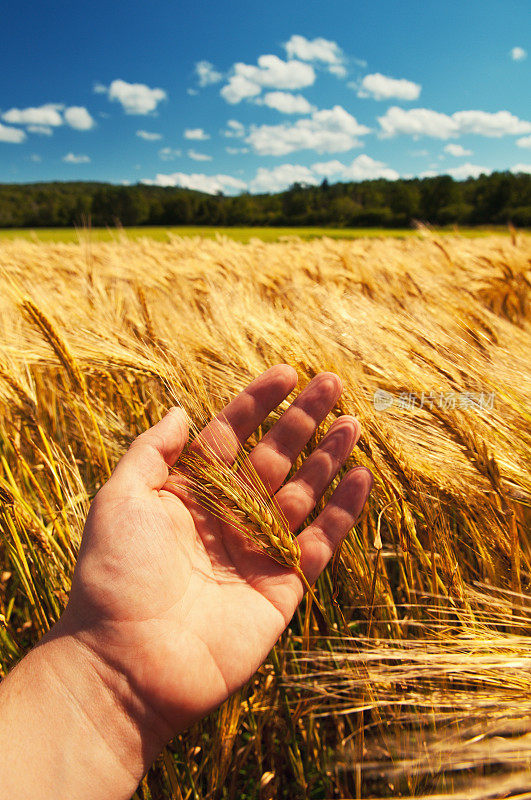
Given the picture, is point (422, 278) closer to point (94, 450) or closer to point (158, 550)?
point (94, 450)

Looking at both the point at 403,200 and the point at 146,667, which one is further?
the point at 403,200

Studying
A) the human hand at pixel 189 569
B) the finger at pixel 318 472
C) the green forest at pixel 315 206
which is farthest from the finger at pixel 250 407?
the green forest at pixel 315 206

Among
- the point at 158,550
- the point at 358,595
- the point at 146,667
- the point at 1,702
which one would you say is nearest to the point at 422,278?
the point at 358,595

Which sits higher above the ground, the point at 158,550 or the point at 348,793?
the point at 158,550

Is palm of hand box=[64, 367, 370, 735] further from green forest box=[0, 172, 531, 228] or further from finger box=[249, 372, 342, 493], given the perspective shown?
green forest box=[0, 172, 531, 228]

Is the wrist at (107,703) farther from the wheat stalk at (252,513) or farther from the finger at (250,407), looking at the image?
the finger at (250,407)

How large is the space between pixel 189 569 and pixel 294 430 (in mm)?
449

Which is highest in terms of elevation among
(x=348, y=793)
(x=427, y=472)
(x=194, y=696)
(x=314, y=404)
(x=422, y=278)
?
(x=422, y=278)

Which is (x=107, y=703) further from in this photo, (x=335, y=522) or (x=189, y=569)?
(x=335, y=522)

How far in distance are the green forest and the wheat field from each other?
33.8m

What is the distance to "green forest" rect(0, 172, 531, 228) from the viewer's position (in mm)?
33844

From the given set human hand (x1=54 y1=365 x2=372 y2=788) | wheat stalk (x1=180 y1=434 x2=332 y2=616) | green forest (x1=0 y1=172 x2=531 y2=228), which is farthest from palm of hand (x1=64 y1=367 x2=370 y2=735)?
green forest (x1=0 y1=172 x2=531 y2=228)

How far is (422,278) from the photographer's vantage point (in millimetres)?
2809

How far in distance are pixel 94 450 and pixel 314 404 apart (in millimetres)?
772
